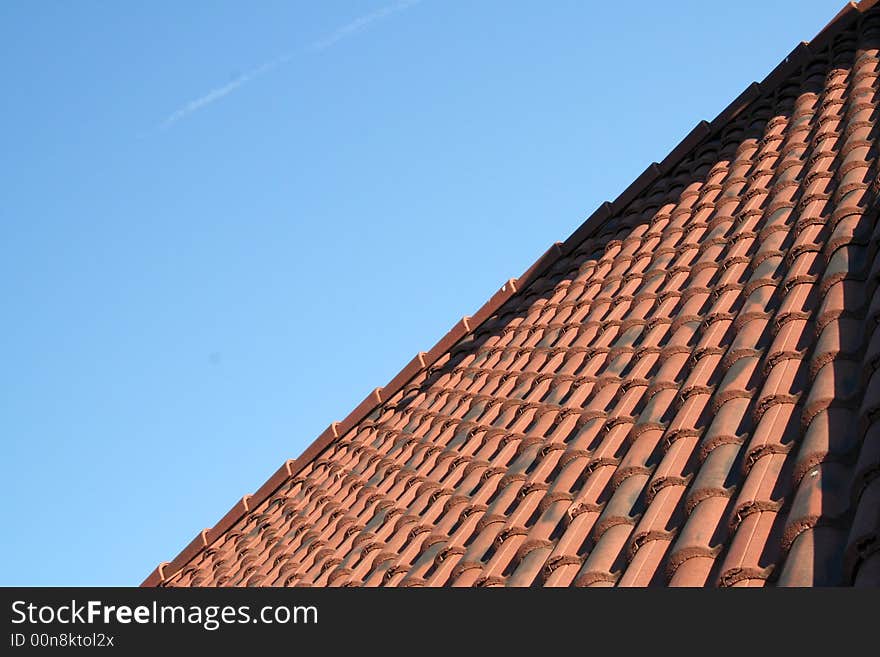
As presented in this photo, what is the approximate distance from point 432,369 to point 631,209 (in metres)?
1.98

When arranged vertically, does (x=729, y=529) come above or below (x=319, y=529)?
below

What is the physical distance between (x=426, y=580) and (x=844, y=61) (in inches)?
166

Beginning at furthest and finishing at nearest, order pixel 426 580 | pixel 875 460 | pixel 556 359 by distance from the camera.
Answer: pixel 556 359, pixel 426 580, pixel 875 460

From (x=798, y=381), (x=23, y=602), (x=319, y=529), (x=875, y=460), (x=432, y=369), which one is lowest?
(x=875, y=460)

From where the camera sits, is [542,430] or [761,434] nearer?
[761,434]

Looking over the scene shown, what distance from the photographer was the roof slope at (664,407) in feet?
11.1

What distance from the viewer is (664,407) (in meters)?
4.48

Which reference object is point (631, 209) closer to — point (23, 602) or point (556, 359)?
point (556, 359)

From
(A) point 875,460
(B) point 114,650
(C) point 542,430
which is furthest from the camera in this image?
(C) point 542,430

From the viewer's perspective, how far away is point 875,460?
9.80ft

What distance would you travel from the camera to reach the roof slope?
3.37 meters

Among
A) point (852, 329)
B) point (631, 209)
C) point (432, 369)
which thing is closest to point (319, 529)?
point (432, 369)

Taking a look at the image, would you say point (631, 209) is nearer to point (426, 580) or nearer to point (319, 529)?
point (319, 529)

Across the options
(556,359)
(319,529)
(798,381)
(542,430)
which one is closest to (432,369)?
(319,529)
